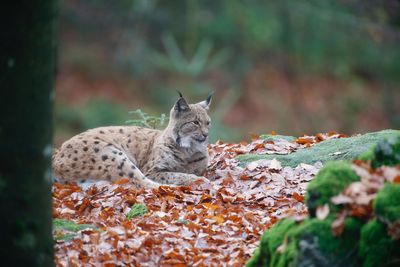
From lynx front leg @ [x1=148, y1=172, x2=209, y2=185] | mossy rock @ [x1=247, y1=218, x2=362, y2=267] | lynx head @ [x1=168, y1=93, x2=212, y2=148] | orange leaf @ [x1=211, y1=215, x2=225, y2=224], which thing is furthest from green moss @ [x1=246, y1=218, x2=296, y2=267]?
lynx head @ [x1=168, y1=93, x2=212, y2=148]

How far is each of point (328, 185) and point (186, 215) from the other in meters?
2.73

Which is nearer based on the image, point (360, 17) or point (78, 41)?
point (360, 17)

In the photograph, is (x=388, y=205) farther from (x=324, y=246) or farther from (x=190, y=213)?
(x=190, y=213)

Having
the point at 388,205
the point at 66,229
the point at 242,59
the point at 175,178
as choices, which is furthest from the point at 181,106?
the point at 242,59

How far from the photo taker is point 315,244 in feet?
19.4

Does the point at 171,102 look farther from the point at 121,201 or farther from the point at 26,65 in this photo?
the point at 26,65

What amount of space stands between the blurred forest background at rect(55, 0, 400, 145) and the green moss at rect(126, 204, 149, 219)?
53.4ft

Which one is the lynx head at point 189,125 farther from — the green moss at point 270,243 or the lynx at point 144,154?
the green moss at point 270,243

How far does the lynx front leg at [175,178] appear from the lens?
10.2 m

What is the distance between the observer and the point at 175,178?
412 inches

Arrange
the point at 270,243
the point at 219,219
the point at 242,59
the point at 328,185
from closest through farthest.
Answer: the point at 328,185, the point at 270,243, the point at 219,219, the point at 242,59

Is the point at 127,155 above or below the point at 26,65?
above

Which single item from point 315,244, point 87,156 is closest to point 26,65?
point 315,244

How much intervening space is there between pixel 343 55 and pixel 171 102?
22.8ft
